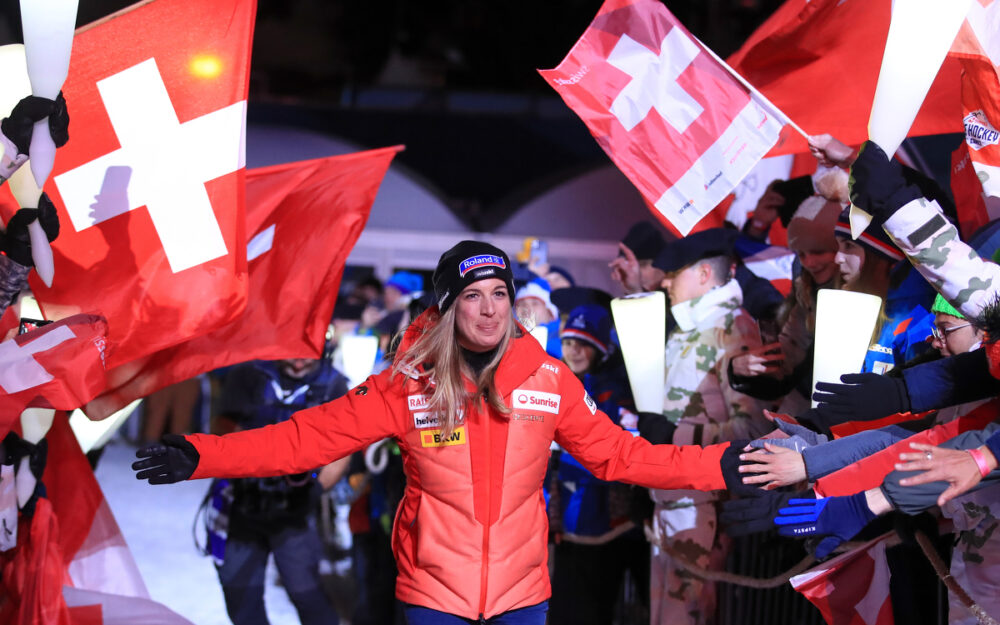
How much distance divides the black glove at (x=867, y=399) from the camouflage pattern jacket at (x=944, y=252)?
335mm

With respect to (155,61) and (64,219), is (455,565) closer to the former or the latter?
(64,219)

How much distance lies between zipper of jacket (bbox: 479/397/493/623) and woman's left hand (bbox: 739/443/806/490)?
2.61 ft

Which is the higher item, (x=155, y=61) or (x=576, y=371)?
(x=155, y=61)

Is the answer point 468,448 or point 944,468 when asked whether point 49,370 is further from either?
point 944,468

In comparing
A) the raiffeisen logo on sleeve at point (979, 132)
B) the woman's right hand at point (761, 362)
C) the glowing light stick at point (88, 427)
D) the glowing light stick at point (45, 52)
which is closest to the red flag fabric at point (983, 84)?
the raiffeisen logo on sleeve at point (979, 132)

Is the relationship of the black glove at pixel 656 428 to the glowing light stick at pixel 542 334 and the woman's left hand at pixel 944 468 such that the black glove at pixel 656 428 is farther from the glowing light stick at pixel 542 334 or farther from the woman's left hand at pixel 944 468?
the woman's left hand at pixel 944 468

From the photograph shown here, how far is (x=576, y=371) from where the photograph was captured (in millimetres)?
5316

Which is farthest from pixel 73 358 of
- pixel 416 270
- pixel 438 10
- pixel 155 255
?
pixel 438 10

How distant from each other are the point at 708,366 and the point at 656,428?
1.57 feet

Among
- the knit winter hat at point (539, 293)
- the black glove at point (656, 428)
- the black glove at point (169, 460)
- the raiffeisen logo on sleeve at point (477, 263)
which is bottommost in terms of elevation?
the black glove at point (169, 460)

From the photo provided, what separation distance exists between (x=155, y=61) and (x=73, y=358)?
138 centimetres

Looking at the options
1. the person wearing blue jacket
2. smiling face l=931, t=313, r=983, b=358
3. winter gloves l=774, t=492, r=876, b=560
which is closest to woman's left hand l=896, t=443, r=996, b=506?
winter gloves l=774, t=492, r=876, b=560

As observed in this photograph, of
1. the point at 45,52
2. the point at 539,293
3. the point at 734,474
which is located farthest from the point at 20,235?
the point at 539,293

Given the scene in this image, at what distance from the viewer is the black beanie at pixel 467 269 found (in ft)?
10.6
